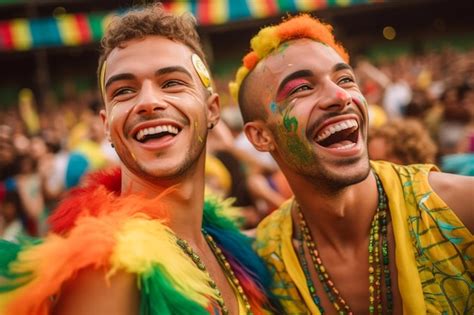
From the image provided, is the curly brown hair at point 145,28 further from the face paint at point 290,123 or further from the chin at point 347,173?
the chin at point 347,173

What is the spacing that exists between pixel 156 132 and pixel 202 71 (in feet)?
1.31

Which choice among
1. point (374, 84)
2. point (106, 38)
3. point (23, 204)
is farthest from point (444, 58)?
point (106, 38)

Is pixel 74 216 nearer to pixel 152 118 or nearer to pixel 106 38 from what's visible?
pixel 152 118

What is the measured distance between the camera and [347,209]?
2.18m

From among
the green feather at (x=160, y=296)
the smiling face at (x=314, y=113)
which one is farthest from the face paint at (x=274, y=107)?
the green feather at (x=160, y=296)

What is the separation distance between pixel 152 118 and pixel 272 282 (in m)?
0.92

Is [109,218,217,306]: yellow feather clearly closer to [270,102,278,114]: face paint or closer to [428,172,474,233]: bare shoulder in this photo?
[270,102,278,114]: face paint

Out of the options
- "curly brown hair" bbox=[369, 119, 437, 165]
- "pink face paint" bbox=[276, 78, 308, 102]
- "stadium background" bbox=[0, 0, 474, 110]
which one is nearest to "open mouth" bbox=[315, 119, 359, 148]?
"pink face paint" bbox=[276, 78, 308, 102]

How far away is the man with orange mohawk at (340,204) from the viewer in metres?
1.92

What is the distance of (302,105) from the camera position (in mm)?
2127

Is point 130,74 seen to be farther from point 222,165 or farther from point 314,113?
point 222,165

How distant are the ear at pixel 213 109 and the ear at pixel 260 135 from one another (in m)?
0.24

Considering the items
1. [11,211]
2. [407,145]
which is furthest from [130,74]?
[11,211]

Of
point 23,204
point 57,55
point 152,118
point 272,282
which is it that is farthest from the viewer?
point 57,55
